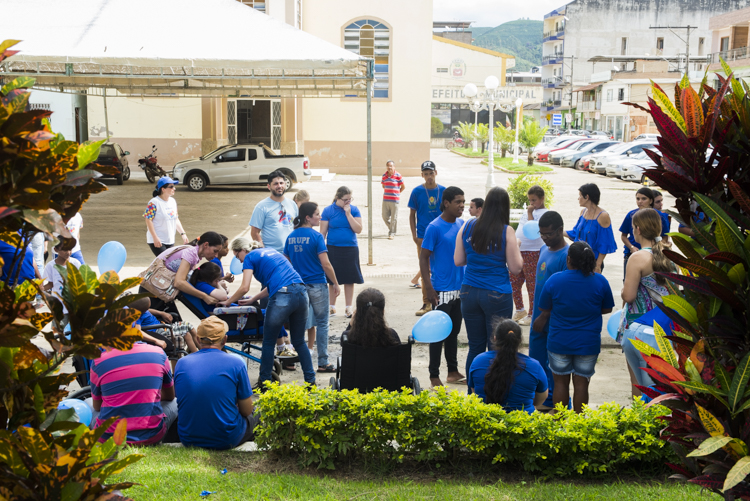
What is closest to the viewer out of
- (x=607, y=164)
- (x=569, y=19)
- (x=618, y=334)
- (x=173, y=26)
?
(x=618, y=334)

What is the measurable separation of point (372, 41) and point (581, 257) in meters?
24.8

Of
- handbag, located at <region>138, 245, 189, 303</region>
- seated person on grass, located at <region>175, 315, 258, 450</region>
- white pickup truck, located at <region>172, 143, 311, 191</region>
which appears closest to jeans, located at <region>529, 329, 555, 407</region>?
Answer: seated person on grass, located at <region>175, 315, 258, 450</region>

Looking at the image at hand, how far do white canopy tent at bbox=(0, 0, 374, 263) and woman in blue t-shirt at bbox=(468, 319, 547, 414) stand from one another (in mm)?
7132

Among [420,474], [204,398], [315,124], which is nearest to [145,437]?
[204,398]

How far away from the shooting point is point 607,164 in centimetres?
3114

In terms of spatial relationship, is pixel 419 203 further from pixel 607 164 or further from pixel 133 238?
pixel 607 164

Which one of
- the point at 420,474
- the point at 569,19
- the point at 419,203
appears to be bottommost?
the point at 420,474

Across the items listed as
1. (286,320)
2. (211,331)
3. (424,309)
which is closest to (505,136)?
(424,309)

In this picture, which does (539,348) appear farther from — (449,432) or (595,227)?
(595,227)

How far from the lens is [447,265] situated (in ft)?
21.1

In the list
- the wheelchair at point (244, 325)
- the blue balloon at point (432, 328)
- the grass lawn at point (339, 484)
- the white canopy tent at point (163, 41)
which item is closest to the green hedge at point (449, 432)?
the grass lawn at point (339, 484)

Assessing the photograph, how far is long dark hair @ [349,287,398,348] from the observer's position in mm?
4848

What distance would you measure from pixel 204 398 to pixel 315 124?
2536 centimetres

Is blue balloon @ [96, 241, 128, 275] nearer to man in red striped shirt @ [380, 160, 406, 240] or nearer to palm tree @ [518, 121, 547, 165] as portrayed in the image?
man in red striped shirt @ [380, 160, 406, 240]
